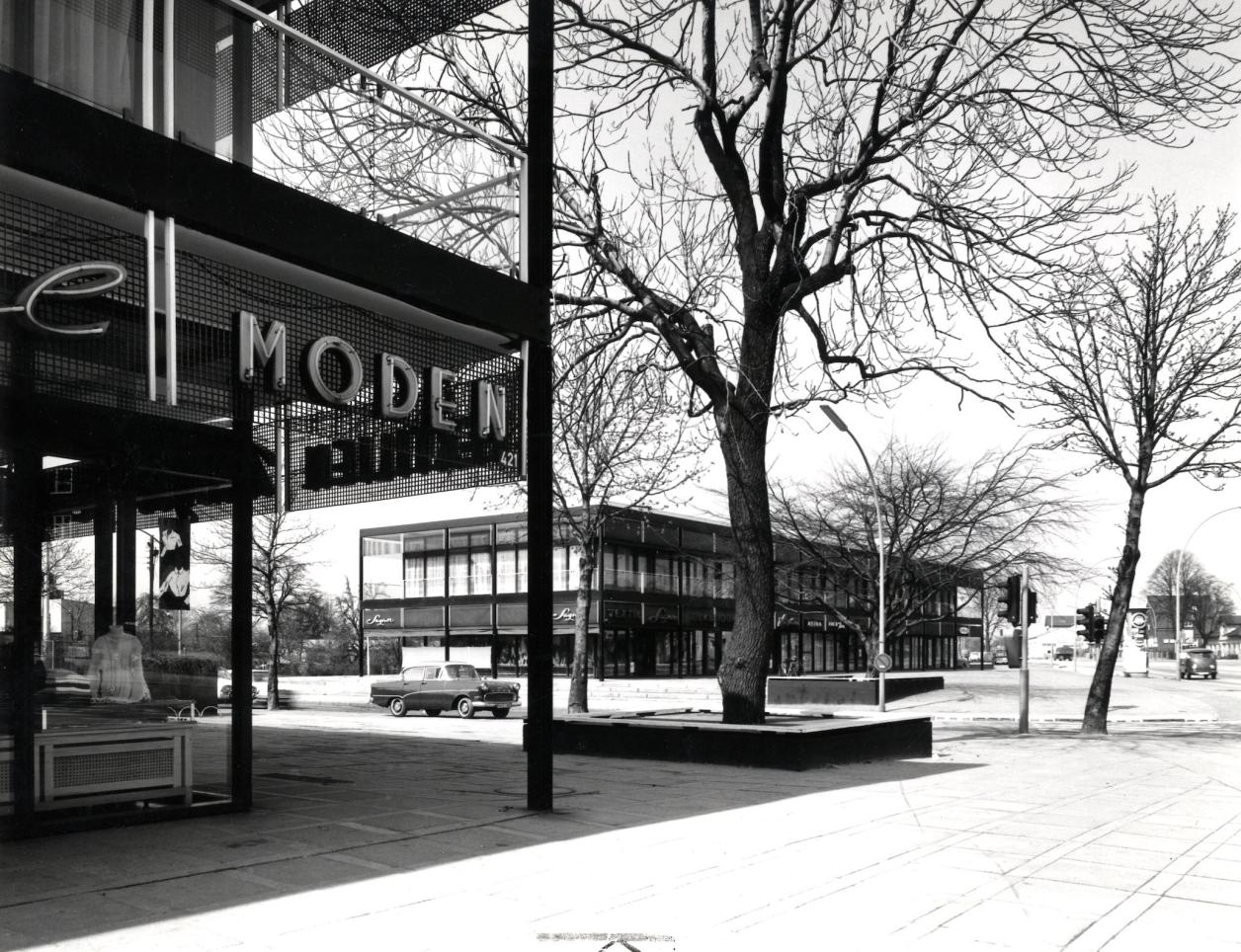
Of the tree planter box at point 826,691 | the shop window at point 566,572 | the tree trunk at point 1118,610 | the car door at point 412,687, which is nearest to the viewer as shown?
the tree trunk at point 1118,610

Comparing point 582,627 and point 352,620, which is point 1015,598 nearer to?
point 582,627

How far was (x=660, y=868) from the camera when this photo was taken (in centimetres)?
752

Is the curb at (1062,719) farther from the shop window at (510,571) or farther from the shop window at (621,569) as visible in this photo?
the shop window at (510,571)

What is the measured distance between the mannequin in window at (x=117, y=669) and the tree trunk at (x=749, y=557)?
7.39 m

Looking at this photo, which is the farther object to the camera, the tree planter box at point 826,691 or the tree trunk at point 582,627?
the tree planter box at point 826,691

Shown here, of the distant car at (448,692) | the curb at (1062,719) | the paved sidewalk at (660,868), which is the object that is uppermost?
the paved sidewalk at (660,868)

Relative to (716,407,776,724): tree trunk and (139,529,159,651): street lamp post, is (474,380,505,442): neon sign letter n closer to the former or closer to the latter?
(139,529,159,651): street lamp post

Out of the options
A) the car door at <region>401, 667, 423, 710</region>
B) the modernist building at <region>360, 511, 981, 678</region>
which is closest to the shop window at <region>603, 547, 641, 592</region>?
the modernist building at <region>360, 511, 981, 678</region>

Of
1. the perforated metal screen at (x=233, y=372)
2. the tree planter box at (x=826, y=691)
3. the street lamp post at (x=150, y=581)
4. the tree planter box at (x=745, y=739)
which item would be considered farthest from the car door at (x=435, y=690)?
the street lamp post at (x=150, y=581)

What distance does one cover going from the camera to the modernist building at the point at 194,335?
7.68 metres

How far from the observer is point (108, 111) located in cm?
751

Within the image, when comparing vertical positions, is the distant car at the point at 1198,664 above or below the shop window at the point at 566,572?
below

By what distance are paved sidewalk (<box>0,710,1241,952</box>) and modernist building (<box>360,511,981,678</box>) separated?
35629 mm

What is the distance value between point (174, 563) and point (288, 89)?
15.7 ft
